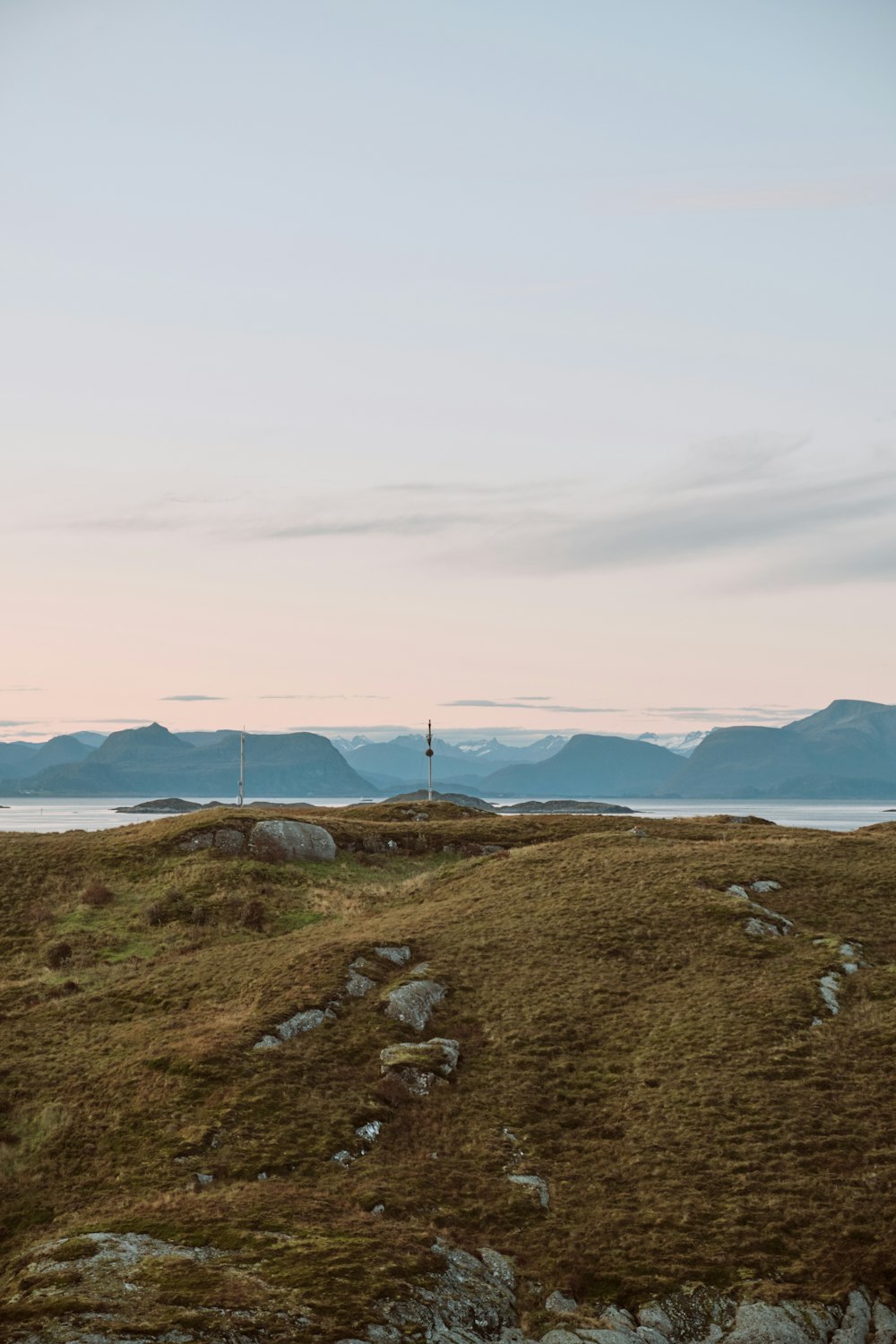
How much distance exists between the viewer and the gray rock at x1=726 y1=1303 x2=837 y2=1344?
19.0 meters

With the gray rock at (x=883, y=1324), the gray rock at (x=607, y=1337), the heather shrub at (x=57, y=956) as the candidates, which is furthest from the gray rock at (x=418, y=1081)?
the heather shrub at (x=57, y=956)

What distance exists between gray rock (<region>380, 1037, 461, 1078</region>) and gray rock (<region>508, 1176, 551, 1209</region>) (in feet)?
17.5

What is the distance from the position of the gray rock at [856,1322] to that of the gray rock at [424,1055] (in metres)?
12.7

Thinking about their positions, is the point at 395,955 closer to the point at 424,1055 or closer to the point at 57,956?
the point at 424,1055

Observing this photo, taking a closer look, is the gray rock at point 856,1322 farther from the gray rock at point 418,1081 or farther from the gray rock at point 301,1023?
the gray rock at point 301,1023

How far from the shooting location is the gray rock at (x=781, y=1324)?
19.0 m

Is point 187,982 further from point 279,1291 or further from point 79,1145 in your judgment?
point 279,1291

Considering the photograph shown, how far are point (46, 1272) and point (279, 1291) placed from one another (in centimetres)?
443

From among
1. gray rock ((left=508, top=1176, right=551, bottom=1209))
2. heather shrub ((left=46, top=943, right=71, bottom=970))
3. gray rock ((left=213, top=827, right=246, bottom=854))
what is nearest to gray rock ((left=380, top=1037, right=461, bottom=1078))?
gray rock ((left=508, top=1176, right=551, bottom=1209))

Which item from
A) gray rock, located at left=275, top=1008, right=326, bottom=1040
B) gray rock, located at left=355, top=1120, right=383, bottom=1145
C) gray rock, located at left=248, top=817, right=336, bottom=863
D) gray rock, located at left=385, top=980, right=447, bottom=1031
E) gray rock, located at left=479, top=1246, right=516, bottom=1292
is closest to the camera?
gray rock, located at left=479, top=1246, right=516, bottom=1292

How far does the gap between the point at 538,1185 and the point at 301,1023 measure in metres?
10.1

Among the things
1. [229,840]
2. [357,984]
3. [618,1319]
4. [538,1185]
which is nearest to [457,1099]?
[538,1185]

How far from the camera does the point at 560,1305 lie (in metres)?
19.8

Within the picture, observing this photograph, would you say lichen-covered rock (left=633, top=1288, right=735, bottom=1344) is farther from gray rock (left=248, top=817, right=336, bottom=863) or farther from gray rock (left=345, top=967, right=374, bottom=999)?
gray rock (left=248, top=817, right=336, bottom=863)
